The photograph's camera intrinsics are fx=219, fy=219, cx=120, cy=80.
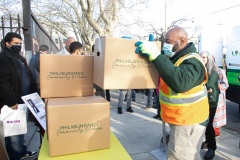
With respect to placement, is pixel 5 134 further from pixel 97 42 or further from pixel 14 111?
pixel 97 42

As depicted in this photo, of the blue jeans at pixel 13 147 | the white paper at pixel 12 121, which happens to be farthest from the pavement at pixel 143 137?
the white paper at pixel 12 121

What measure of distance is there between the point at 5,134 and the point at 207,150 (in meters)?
2.80

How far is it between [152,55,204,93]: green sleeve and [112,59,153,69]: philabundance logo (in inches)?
4.5

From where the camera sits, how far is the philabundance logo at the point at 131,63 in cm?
164

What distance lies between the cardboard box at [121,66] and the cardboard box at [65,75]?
0.24 metres

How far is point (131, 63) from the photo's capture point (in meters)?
1.68

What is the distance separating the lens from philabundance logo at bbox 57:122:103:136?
1.61 meters

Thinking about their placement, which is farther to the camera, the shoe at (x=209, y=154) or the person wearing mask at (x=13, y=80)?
the shoe at (x=209, y=154)

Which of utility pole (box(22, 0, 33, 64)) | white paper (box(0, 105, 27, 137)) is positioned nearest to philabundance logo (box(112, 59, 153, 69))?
white paper (box(0, 105, 27, 137))

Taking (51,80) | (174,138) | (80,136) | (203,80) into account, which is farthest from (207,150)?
(51,80)

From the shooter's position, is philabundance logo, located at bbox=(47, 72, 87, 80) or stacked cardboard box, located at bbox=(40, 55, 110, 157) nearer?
stacked cardboard box, located at bbox=(40, 55, 110, 157)

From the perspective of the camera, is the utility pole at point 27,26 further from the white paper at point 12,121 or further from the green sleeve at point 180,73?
the green sleeve at point 180,73

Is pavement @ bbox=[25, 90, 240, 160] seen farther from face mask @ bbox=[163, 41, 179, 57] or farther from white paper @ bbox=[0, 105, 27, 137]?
face mask @ bbox=[163, 41, 179, 57]

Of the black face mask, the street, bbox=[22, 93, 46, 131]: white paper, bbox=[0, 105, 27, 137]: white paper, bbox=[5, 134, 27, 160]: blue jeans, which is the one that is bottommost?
the street
